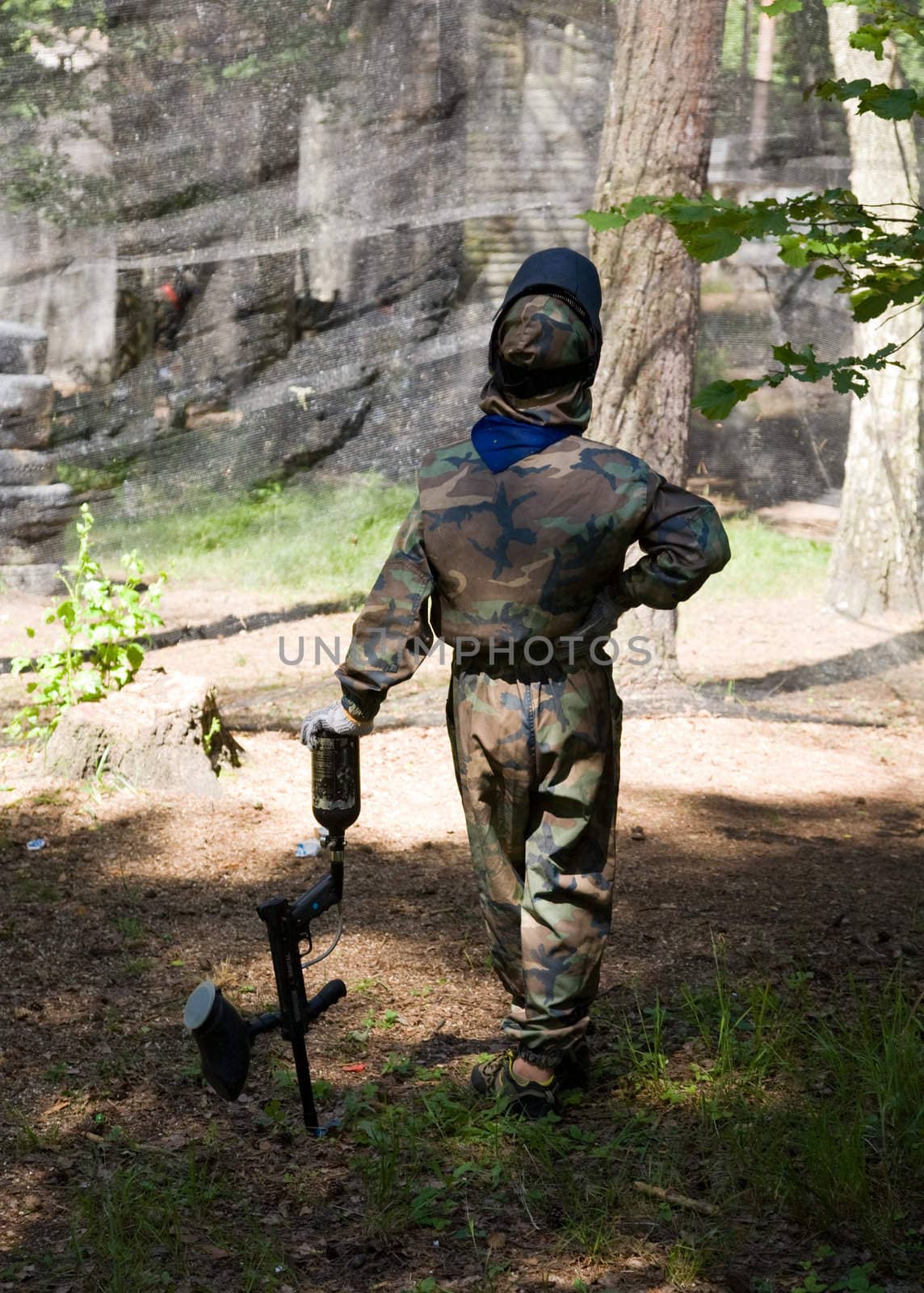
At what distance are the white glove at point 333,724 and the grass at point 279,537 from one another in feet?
20.7

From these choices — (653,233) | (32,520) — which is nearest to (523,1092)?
(653,233)

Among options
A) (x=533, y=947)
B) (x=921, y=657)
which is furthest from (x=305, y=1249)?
(x=921, y=657)

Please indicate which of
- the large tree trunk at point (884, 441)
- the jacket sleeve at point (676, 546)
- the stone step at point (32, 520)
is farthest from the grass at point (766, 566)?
the jacket sleeve at point (676, 546)

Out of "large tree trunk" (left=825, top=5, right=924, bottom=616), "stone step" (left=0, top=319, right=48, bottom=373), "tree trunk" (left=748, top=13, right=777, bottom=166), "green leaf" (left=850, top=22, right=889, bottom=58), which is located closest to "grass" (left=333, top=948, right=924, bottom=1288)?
"green leaf" (left=850, top=22, right=889, bottom=58)

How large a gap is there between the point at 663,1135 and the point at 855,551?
6212 mm

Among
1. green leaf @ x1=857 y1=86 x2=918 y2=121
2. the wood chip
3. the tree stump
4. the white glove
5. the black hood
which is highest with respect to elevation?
green leaf @ x1=857 y1=86 x2=918 y2=121

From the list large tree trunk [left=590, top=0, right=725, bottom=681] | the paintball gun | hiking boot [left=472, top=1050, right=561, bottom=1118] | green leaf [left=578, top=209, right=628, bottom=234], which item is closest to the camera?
the paintball gun

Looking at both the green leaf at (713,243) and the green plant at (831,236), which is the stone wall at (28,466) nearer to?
the green plant at (831,236)

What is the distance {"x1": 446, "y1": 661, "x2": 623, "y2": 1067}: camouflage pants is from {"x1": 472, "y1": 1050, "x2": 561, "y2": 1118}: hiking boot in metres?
0.06

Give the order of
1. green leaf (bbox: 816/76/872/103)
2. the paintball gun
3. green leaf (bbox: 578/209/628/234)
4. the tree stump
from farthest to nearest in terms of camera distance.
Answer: the tree stump → green leaf (bbox: 578/209/628/234) → green leaf (bbox: 816/76/872/103) → the paintball gun

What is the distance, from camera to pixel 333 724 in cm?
258

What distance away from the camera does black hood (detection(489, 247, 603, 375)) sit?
2.51 m

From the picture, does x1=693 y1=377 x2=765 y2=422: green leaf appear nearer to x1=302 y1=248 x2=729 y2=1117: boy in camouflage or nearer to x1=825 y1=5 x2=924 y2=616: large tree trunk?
x1=302 y1=248 x2=729 y2=1117: boy in camouflage

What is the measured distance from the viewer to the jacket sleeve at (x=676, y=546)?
98.0 inches
